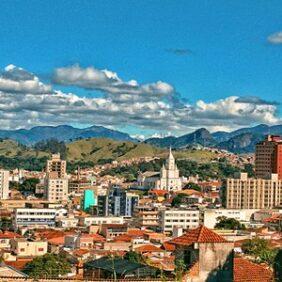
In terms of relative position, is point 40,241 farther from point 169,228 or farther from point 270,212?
point 270,212

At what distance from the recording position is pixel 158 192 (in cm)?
9969

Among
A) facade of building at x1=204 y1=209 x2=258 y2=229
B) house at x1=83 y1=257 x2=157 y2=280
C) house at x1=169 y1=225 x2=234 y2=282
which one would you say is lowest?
facade of building at x1=204 y1=209 x2=258 y2=229

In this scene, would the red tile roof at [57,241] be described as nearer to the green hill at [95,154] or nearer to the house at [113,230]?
the house at [113,230]

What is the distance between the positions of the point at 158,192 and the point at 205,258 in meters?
86.2

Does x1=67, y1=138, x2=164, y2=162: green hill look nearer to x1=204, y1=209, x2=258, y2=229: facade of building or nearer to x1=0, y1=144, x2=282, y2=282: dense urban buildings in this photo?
x1=0, y1=144, x2=282, y2=282: dense urban buildings

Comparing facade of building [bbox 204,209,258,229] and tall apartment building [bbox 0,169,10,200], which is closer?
facade of building [bbox 204,209,258,229]

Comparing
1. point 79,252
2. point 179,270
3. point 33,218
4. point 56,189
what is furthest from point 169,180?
point 179,270

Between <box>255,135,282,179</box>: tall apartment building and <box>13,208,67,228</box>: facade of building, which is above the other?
<box>255,135,282,179</box>: tall apartment building

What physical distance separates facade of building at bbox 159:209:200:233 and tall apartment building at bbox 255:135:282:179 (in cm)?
4607

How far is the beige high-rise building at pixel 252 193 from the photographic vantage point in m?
83.1

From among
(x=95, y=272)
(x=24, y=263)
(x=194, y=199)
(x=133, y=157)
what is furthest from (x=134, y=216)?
(x=133, y=157)

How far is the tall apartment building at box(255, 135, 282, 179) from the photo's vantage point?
106700 mm

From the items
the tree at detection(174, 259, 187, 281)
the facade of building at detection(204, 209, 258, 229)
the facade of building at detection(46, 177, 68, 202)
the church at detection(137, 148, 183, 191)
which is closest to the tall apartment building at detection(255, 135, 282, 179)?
the church at detection(137, 148, 183, 191)

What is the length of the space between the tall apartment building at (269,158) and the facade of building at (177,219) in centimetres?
4607
